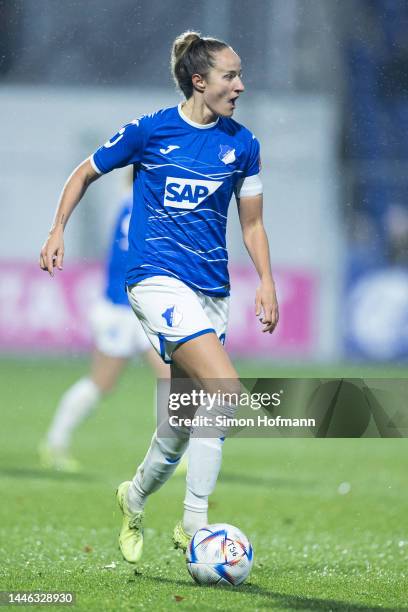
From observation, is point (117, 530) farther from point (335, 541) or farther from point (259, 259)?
point (259, 259)

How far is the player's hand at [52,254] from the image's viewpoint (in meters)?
5.27

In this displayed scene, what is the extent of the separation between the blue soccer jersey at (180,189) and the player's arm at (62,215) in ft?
0.20

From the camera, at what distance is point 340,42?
20.8m

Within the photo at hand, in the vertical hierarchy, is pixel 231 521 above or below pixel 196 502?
below

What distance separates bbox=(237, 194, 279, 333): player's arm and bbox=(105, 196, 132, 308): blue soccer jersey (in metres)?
3.01

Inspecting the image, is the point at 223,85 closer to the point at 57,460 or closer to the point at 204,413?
the point at 204,413

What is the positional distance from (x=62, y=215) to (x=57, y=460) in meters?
4.00

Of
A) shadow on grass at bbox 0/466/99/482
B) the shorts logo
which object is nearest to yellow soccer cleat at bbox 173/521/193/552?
the shorts logo

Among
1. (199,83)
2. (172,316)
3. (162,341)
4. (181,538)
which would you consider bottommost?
(181,538)

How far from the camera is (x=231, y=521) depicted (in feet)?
23.4

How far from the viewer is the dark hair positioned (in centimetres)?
553

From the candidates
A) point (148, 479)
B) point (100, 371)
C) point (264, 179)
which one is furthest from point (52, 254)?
point (264, 179)

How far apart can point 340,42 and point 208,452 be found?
16395 millimetres

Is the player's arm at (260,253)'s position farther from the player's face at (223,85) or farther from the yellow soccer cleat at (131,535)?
the yellow soccer cleat at (131,535)
